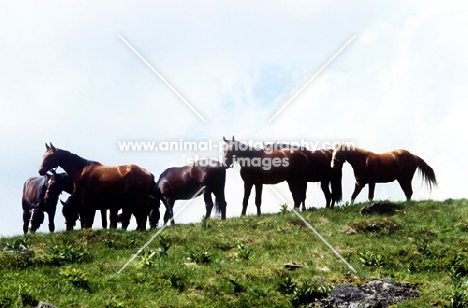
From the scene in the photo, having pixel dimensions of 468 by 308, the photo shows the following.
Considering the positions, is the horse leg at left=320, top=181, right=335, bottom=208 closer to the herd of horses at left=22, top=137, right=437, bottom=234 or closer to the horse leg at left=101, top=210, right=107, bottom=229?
the herd of horses at left=22, top=137, right=437, bottom=234

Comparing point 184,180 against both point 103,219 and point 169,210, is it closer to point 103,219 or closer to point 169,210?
point 169,210

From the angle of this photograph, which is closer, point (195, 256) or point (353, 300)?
point (353, 300)

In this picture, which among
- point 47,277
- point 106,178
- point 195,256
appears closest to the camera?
point 47,277

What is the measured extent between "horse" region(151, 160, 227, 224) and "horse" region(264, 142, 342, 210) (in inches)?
122

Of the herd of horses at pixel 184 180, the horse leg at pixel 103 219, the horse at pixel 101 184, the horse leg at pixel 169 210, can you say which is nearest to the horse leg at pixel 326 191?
the herd of horses at pixel 184 180

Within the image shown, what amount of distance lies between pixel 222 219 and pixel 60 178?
736 centimetres

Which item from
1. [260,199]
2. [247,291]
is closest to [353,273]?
[247,291]

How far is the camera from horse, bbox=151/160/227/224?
2797cm

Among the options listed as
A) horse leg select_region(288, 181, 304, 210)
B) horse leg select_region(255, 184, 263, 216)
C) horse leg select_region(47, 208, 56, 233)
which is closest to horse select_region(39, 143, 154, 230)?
horse leg select_region(47, 208, 56, 233)

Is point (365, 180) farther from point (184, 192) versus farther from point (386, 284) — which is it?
point (386, 284)

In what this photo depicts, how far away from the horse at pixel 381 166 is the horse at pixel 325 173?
0.41 m

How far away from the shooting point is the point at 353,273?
1911cm

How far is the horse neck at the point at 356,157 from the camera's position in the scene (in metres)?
30.0

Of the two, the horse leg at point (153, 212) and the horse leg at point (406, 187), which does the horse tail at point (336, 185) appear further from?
the horse leg at point (153, 212)
